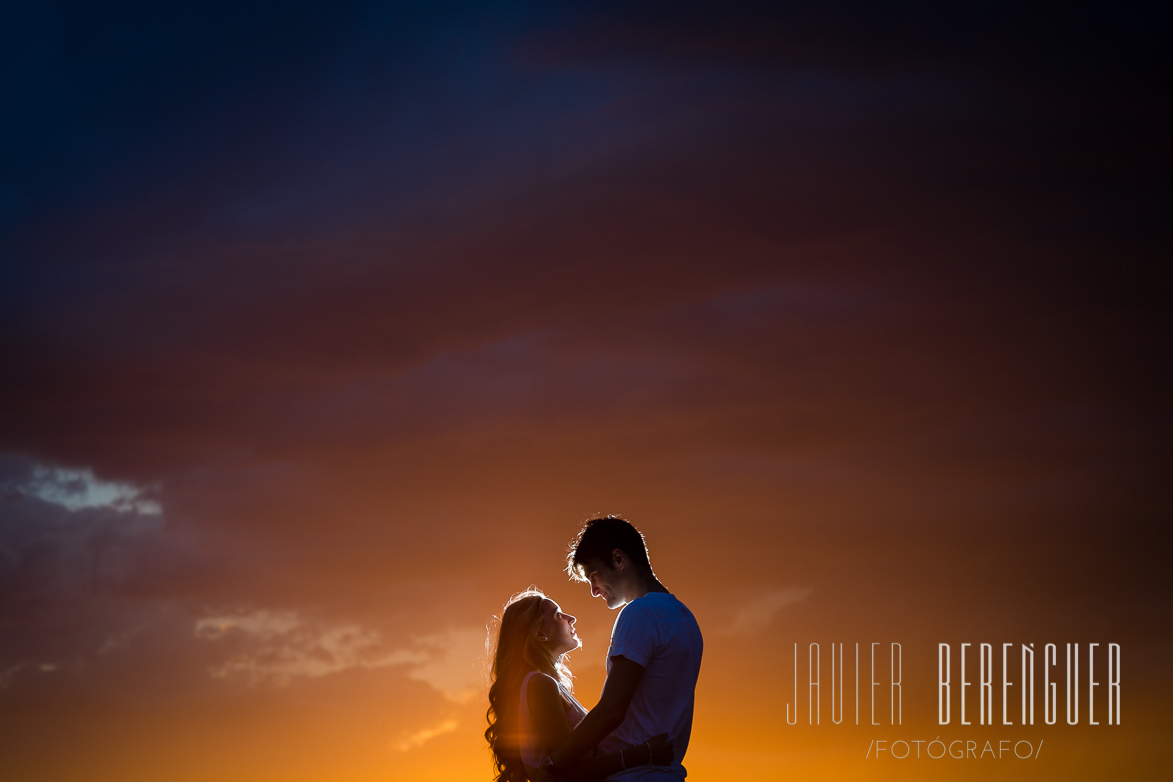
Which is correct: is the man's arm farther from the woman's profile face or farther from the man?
the woman's profile face

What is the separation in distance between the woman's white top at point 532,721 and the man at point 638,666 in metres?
0.52

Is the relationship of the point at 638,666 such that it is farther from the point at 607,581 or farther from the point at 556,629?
the point at 556,629

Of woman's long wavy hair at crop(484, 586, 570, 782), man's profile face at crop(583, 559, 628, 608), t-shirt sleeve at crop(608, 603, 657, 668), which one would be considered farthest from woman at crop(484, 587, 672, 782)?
man's profile face at crop(583, 559, 628, 608)

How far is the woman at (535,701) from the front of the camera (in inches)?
247

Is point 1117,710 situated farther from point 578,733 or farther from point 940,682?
point 578,733

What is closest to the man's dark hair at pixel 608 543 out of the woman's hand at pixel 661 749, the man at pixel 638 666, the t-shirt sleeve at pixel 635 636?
the man at pixel 638 666

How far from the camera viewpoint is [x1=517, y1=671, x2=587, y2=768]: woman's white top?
683cm

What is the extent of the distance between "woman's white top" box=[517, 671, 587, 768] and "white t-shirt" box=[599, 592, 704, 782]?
66cm

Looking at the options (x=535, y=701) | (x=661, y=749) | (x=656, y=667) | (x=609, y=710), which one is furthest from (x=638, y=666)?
(x=535, y=701)

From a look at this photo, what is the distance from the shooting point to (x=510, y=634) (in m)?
7.68

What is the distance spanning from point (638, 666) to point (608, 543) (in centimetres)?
84

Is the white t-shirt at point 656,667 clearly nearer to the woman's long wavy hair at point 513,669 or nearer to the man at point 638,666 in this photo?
the man at point 638,666

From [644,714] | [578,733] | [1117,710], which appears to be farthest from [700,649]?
[1117,710]

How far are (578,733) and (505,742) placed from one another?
118cm
